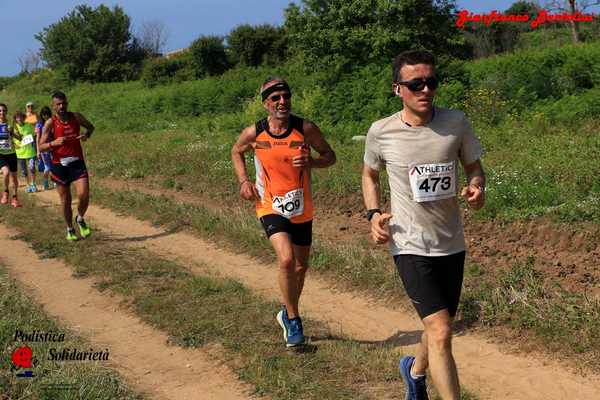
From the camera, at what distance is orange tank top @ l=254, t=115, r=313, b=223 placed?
590 cm

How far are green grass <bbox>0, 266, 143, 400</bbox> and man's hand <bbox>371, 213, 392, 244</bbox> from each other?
2091 mm

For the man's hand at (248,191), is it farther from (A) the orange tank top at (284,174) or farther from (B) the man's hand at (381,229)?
(B) the man's hand at (381,229)

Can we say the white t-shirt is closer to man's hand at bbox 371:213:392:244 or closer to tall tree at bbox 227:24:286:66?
man's hand at bbox 371:213:392:244

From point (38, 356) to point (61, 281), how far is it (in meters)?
3.30

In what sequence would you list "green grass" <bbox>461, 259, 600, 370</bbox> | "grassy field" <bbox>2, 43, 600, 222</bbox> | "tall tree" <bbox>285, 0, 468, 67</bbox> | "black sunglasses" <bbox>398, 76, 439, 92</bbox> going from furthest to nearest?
"tall tree" <bbox>285, 0, 468, 67</bbox> < "grassy field" <bbox>2, 43, 600, 222</bbox> < "green grass" <bbox>461, 259, 600, 370</bbox> < "black sunglasses" <bbox>398, 76, 439, 92</bbox>

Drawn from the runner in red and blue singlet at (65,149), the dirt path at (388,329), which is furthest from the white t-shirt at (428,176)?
the runner in red and blue singlet at (65,149)

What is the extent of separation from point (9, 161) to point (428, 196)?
12.4 meters

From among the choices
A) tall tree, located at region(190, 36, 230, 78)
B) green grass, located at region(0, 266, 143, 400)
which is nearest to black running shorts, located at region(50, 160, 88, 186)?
green grass, located at region(0, 266, 143, 400)

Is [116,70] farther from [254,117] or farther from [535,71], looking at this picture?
[535,71]

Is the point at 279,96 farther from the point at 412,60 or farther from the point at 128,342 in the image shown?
the point at 128,342

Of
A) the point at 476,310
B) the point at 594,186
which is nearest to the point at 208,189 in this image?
the point at 594,186

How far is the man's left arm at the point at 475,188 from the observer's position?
13.3 feet

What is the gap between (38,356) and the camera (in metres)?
5.30

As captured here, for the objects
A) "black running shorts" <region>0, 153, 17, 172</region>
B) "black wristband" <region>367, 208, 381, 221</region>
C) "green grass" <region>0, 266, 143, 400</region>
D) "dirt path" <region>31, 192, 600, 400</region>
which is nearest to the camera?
"black wristband" <region>367, 208, 381, 221</region>
